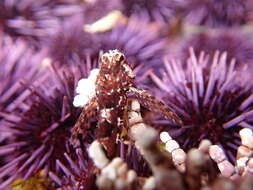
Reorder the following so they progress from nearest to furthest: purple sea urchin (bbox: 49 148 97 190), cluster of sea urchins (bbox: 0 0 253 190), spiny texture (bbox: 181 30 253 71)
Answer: cluster of sea urchins (bbox: 0 0 253 190) → purple sea urchin (bbox: 49 148 97 190) → spiny texture (bbox: 181 30 253 71)

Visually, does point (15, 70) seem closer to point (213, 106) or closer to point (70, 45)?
point (70, 45)

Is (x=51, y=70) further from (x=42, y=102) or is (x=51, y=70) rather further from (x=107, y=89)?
(x=107, y=89)

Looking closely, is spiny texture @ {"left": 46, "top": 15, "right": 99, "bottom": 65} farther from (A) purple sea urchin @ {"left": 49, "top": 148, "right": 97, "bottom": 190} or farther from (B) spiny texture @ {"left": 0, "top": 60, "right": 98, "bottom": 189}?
(A) purple sea urchin @ {"left": 49, "top": 148, "right": 97, "bottom": 190}

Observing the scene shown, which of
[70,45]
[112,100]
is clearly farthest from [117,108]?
[70,45]

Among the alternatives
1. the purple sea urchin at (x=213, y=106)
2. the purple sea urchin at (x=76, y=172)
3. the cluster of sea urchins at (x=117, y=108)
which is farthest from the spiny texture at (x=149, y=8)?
the purple sea urchin at (x=76, y=172)

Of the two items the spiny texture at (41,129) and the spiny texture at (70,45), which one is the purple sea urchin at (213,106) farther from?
the spiny texture at (70,45)

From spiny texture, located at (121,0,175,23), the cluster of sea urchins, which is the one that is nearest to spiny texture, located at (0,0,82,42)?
the cluster of sea urchins
